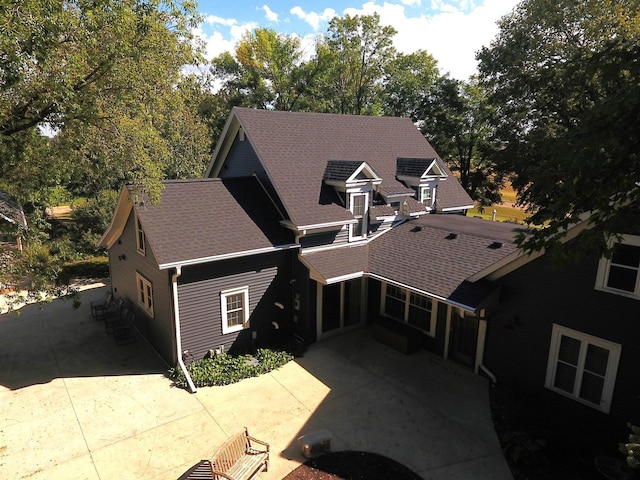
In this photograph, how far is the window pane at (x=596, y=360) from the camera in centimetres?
1020

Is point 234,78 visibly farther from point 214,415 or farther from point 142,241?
point 214,415

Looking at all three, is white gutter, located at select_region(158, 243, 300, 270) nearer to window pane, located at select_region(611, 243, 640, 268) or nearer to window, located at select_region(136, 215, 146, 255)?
window, located at select_region(136, 215, 146, 255)

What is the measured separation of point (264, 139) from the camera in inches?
668

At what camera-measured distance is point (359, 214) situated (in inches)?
663

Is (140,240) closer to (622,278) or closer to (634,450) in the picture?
(634,450)

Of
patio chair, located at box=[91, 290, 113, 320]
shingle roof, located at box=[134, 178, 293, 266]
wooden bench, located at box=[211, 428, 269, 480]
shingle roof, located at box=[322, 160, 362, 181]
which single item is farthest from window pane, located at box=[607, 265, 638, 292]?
patio chair, located at box=[91, 290, 113, 320]

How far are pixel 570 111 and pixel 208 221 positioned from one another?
23399 millimetres

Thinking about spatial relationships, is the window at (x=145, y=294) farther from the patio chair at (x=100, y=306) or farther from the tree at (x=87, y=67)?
the tree at (x=87, y=67)

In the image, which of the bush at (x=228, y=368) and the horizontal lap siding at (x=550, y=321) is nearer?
the horizontal lap siding at (x=550, y=321)

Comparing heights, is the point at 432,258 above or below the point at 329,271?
above

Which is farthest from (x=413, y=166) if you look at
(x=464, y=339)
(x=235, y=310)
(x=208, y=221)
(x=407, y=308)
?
(x=235, y=310)

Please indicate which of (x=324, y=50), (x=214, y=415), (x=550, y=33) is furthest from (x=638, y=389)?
(x=324, y=50)

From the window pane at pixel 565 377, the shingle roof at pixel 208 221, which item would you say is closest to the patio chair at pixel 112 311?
the shingle roof at pixel 208 221

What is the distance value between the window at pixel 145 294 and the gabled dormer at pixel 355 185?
8155 millimetres
